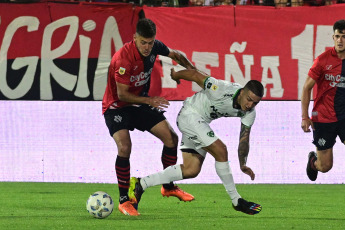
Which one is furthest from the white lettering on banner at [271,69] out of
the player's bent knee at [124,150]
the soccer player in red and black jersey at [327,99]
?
the player's bent knee at [124,150]

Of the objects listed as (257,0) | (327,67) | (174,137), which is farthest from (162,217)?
(257,0)

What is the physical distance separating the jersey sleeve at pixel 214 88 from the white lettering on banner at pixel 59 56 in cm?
431

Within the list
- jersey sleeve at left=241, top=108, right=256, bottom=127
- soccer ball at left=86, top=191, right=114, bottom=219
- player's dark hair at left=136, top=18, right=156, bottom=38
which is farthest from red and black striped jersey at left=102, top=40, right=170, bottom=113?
jersey sleeve at left=241, top=108, right=256, bottom=127

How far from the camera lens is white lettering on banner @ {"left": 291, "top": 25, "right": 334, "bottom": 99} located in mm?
12242

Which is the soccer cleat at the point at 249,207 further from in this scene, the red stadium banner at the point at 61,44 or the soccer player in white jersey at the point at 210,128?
the red stadium banner at the point at 61,44

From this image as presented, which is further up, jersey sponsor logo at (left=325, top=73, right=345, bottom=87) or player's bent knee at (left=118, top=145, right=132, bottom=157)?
jersey sponsor logo at (left=325, top=73, right=345, bottom=87)

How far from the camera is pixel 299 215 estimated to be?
8531mm

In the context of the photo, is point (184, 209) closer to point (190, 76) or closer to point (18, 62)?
point (190, 76)

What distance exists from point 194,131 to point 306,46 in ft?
15.2

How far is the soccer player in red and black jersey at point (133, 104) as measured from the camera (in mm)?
8297

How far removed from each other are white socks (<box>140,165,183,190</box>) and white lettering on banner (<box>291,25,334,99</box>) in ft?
14.5

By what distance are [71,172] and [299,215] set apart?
5.04m

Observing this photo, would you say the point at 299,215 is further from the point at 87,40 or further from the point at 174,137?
the point at 87,40

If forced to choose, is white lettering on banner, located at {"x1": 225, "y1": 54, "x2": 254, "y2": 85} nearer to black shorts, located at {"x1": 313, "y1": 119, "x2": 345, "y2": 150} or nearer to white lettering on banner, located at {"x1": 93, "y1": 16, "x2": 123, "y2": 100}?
white lettering on banner, located at {"x1": 93, "y1": 16, "x2": 123, "y2": 100}
